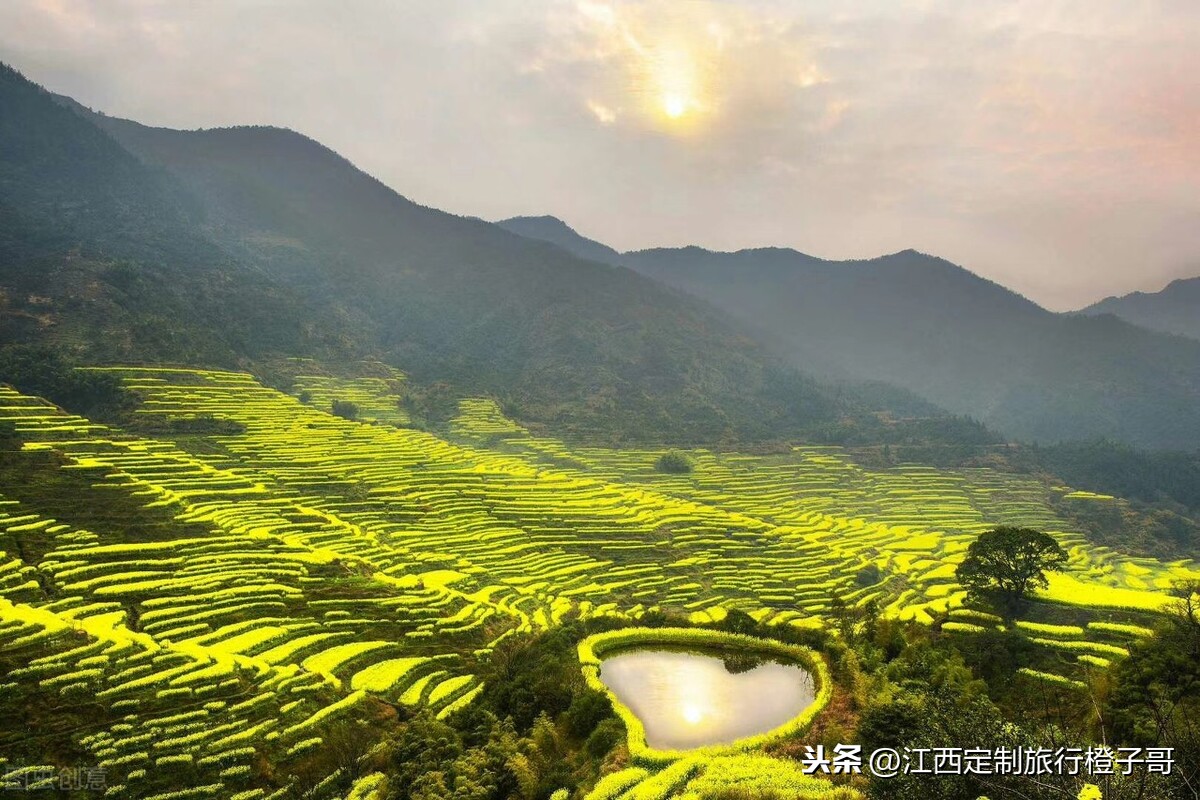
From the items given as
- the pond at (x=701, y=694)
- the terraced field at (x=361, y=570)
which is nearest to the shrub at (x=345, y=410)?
the terraced field at (x=361, y=570)

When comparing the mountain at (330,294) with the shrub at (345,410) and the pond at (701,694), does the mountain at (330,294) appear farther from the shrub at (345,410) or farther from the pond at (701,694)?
the pond at (701,694)

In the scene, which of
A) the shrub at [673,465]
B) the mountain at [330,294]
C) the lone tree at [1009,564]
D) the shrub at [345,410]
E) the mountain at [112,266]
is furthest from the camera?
the mountain at [330,294]

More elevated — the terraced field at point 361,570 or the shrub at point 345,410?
the shrub at point 345,410

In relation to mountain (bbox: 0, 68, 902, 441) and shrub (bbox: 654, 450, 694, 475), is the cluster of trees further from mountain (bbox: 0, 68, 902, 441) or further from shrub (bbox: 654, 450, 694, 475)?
shrub (bbox: 654, 450, 694, 475)

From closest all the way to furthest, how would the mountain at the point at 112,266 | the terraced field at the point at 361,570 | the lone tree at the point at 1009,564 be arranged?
the terraced field at the point at 361,570, the lone tree at the point at 1009,564, the mountain at the point at 112,266

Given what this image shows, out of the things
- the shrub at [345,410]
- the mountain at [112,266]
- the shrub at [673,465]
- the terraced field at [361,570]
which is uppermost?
the mountain at [112,266]

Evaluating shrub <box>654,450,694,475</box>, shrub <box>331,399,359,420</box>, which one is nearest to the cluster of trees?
shrub <box>331,399,359,420</box>

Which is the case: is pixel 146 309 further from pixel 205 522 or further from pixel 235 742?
pixel 235 742
